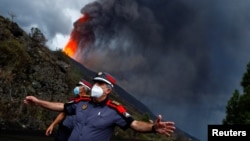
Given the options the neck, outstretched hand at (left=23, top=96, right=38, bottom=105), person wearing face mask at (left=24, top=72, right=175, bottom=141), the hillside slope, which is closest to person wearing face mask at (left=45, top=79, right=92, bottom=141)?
outstretched hand at (left=23, top=96, right=38, bottom=105)

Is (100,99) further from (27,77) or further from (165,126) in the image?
(27,77)

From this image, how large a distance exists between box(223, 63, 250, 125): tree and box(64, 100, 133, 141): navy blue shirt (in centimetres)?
3535

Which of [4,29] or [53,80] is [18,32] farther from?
[53,80]

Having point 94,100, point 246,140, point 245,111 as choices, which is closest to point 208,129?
point 246,140

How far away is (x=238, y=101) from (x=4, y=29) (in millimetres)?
36234

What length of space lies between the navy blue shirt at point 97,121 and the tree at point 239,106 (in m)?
35.4

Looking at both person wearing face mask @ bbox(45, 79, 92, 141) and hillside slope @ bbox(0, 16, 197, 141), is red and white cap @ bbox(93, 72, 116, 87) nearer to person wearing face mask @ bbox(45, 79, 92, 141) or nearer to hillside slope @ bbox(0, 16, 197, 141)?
person wearing face mask @ bbox(45, 79, 92, 141)

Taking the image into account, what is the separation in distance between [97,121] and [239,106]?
37.3 meters

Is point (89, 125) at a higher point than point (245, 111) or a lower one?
lower

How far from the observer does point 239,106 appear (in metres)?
40.9

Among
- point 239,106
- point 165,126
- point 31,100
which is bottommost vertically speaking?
point 165,126

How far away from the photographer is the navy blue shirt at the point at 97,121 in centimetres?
529

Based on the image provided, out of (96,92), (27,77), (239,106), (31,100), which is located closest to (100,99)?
(96,92)

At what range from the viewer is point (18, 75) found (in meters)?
55.8
